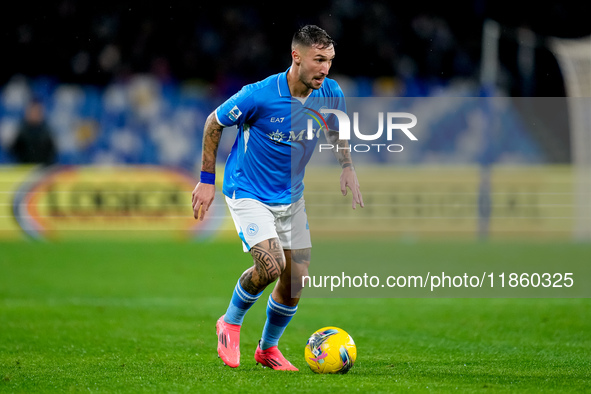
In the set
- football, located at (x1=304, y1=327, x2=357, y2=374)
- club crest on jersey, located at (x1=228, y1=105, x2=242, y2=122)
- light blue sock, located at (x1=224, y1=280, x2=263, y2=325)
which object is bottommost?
football, located at (x1=304, y1=327, x2=357, y2=374)

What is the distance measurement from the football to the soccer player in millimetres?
275

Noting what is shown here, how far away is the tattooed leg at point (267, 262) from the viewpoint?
18.6ft

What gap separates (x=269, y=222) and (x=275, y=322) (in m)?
0.73

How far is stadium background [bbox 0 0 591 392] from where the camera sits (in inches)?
249

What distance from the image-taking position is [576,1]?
71.6ft

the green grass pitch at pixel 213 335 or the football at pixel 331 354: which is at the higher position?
the football at pixel 331 354

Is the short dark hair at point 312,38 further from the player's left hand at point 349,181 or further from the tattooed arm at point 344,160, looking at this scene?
the player's left hand at point 349,181

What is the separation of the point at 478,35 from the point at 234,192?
16241mm

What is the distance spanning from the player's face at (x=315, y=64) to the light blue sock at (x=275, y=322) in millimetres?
1555

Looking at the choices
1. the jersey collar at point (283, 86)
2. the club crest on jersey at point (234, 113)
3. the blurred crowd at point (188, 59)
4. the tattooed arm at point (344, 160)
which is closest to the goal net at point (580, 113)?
the blurred crowd at point (188, 59)

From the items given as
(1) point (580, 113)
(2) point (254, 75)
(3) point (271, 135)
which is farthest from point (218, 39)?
(3) point (271, 135)

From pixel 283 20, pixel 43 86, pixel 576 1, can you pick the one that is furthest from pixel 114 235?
pixel 576 1

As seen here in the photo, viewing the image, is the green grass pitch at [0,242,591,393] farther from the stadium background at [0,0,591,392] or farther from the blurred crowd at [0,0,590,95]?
the blurred crowd at [0,0,590,95]

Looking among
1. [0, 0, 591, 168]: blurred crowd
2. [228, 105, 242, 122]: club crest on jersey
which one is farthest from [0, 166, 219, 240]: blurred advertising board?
[228, 105, 242, 122]: club crest on jersey
